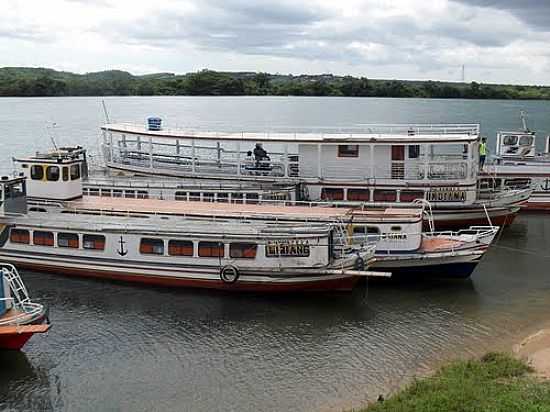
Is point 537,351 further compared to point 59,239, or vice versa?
point 59,239

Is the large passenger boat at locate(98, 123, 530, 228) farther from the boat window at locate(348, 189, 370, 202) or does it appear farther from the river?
the river

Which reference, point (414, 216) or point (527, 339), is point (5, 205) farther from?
point (527, 339)

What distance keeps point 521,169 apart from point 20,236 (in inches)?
1187

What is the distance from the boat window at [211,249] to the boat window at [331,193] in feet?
37.6

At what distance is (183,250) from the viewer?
1063 inches

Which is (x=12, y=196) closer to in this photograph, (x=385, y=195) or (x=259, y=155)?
(x=259, y=155)

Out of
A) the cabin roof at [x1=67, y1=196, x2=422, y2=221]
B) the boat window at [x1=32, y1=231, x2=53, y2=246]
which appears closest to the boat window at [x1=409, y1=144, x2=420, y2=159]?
the cabin roof at [x1=67, y1=196, x2=422, y2=221]

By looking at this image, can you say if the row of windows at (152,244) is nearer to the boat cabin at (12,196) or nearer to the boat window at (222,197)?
the boat cabin at (12,196)

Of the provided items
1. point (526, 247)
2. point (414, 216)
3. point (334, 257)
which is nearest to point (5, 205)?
point (334, 257)

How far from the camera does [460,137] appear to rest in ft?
119

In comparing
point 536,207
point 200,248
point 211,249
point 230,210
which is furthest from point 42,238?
point 536,207

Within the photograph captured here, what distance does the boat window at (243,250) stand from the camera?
85.9 feet

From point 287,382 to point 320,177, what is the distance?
60.6ft

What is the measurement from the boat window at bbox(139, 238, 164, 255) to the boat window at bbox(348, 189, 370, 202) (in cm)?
1274
